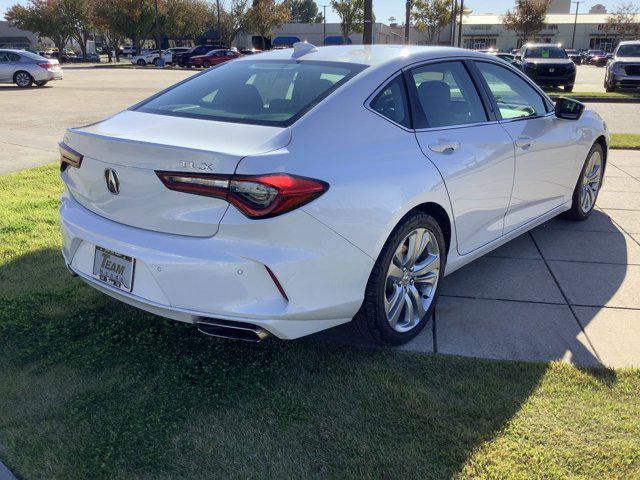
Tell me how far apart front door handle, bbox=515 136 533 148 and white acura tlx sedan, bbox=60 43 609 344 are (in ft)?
0.20

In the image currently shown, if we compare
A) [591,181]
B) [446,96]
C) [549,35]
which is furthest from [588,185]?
[549,35]

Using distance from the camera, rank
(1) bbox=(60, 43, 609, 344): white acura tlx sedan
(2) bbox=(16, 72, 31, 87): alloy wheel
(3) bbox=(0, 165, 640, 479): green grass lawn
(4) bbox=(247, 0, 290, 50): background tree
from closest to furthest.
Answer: (3) bbox=(0, 165, 640, 479): green grass lawn → (1) bbox=(60, 43, 609, 344): white acura tlx sedan → (2) bbox=(16, 72, 31, 87): alloy wheel → (4) bbox=(247, 0, 290, 50): background tree

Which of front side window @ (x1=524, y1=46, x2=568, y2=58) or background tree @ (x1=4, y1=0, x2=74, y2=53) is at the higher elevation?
background tree @ (x1=4, y1=0, x2=74, y2=53)

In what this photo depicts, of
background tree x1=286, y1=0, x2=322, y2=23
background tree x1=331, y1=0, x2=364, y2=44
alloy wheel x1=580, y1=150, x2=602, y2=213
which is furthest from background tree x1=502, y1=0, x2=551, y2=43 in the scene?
background tree x1=286, y1=0, x2=322, y2=23

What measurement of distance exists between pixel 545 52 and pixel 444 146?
842 inches

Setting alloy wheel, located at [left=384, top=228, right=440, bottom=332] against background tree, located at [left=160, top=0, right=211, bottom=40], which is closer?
alloy wheel, located at [left=384, top=228, right=440, bottom=332]

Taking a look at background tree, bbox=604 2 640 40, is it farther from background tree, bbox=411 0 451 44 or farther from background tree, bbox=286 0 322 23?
background tree, bbox=286 0 322 23

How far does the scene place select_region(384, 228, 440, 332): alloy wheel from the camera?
11.2ft

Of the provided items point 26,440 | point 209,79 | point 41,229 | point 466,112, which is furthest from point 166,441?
point 41,229

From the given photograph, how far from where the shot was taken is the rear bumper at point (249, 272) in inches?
106

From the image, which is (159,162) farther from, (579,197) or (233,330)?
(579,197)

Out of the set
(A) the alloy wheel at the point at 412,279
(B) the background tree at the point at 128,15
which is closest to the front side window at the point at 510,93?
(A) the alloy wheel at the point at 412,279

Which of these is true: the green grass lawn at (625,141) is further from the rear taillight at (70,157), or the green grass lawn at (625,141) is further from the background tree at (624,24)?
the background tree at (624,24)

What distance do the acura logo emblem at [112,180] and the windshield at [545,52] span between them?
2239 cm
